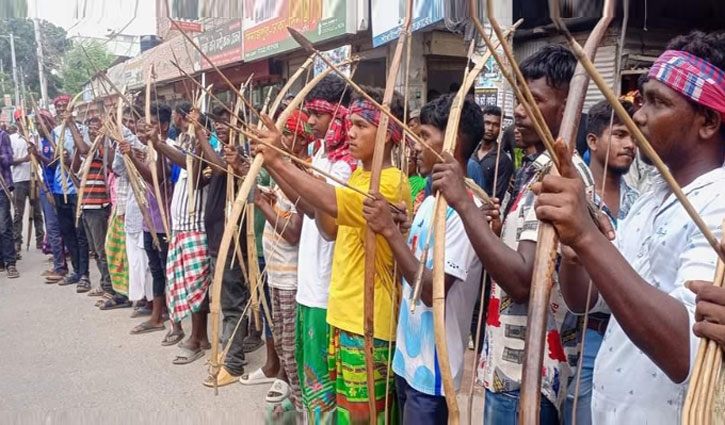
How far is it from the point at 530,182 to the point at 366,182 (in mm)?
800

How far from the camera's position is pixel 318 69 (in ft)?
11.8

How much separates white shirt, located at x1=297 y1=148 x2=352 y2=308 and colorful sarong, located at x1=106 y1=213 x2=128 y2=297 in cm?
308

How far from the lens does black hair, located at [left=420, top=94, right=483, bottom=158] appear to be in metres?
1.93

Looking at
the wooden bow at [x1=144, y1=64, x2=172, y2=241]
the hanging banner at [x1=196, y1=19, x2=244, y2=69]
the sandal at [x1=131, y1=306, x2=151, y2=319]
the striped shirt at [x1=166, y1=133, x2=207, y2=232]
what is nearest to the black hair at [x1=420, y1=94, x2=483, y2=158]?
the striped shirt at [x1=166, y1=133, x2=207, y2=232]

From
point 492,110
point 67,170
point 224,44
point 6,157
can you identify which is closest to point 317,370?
point 492,110

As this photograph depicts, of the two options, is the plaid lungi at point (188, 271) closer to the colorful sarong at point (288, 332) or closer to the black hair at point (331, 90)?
the colorful sarong at point (288, 332)

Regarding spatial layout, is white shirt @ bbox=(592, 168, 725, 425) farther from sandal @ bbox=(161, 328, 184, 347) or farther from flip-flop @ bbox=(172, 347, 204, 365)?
sandal @ bbox=(161, 328, 184, 347)

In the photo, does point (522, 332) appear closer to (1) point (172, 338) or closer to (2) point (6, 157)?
(1) point (172, 338)

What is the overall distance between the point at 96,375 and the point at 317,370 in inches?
78.1

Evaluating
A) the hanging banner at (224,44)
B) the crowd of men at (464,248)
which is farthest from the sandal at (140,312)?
the hanging banner at (224,44)

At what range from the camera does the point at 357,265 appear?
2.25 meters

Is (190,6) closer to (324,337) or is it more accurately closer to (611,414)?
(324,337)

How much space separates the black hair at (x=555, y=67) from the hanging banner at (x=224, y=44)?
27.3ft

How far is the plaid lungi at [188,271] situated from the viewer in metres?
3.92
